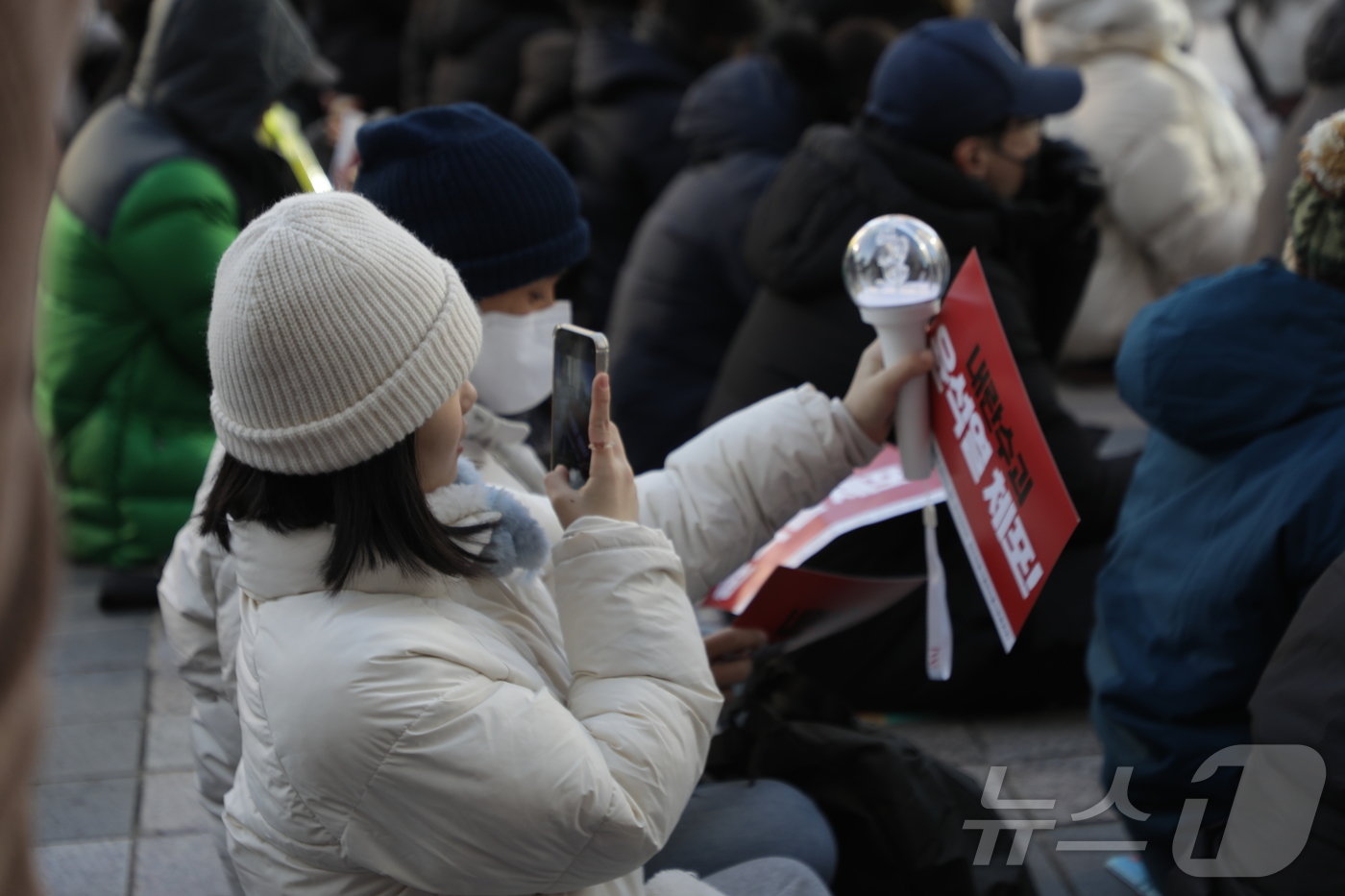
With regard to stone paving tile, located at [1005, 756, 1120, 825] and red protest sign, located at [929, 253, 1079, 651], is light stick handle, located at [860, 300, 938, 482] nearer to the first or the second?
red protest sign, located at [929, 253, 1079, 651]

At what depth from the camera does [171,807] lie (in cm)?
312

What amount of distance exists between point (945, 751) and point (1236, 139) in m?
3.74

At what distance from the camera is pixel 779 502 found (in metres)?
2.21

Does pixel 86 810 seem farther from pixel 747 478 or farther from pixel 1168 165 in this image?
pixel 1168 165

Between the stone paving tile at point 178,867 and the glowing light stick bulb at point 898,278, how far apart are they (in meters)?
1.68

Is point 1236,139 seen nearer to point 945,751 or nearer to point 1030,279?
point 1030,279

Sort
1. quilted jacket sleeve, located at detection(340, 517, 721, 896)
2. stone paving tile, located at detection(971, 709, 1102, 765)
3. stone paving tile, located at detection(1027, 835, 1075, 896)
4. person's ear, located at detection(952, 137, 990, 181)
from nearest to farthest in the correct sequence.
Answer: quilted jacket sleeve, located at detection(340, 517, 721, 896) < stone paving tile, located at detection(1027, 835, 1075, 896) < stone paving tile, located at detection(971, 709, 1102, 765) < person's ear, located at detection(952, 137, 990, 181)

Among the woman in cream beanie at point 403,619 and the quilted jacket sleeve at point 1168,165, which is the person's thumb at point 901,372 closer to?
the woman in cream beanie at point 403,619

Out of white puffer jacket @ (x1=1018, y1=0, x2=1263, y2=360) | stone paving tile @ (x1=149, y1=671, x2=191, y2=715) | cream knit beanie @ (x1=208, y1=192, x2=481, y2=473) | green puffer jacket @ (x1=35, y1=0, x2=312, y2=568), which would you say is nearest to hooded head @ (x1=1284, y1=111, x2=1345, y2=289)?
cream knit beanie @ (x1=208, y1=192, x2=481, y2=473)

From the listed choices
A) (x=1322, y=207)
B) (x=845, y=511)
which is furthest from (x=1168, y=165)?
(x=1322, y=207)

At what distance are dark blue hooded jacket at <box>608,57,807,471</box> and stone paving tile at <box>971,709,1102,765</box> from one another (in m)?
1.38

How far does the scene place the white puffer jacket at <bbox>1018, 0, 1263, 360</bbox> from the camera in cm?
573

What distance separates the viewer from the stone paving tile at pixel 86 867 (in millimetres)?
2805

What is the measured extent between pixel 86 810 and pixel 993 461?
224 centimetres
